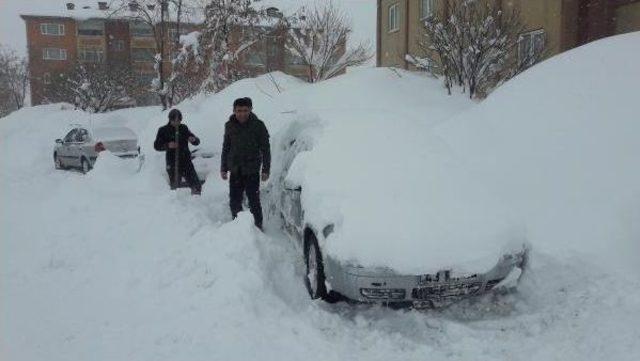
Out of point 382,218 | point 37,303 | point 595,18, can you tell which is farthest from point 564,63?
point 595,18

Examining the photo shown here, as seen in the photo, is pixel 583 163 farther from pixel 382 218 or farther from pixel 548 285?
pixel 382 218

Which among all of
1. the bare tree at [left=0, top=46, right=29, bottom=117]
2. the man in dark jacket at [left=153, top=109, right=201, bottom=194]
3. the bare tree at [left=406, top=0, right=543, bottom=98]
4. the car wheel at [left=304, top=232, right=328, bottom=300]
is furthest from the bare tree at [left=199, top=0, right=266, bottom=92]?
the bare tree at [left=0, top=46, right=29, bottom=117]

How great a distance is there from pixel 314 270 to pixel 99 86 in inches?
1397

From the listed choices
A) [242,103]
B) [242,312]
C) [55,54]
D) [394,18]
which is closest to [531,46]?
[242,103]

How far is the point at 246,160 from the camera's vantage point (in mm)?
6668

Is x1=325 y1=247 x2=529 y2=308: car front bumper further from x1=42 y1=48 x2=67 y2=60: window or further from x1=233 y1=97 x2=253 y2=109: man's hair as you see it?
x1=42 y1=48 x2=67 y2=60: window

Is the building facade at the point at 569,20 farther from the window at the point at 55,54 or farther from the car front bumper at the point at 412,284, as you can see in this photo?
the window at the point at 55,54

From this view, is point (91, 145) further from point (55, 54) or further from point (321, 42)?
point (55, 54)

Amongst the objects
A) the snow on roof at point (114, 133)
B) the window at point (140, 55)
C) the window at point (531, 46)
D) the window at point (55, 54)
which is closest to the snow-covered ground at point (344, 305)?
the window at point (531, 46)

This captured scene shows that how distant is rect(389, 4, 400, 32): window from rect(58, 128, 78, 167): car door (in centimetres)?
1402

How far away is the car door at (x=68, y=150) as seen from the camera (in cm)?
1500

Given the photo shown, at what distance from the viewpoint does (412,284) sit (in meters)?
4.12

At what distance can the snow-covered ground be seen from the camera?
394cm

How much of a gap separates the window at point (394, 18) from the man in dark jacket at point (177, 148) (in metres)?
17.0
